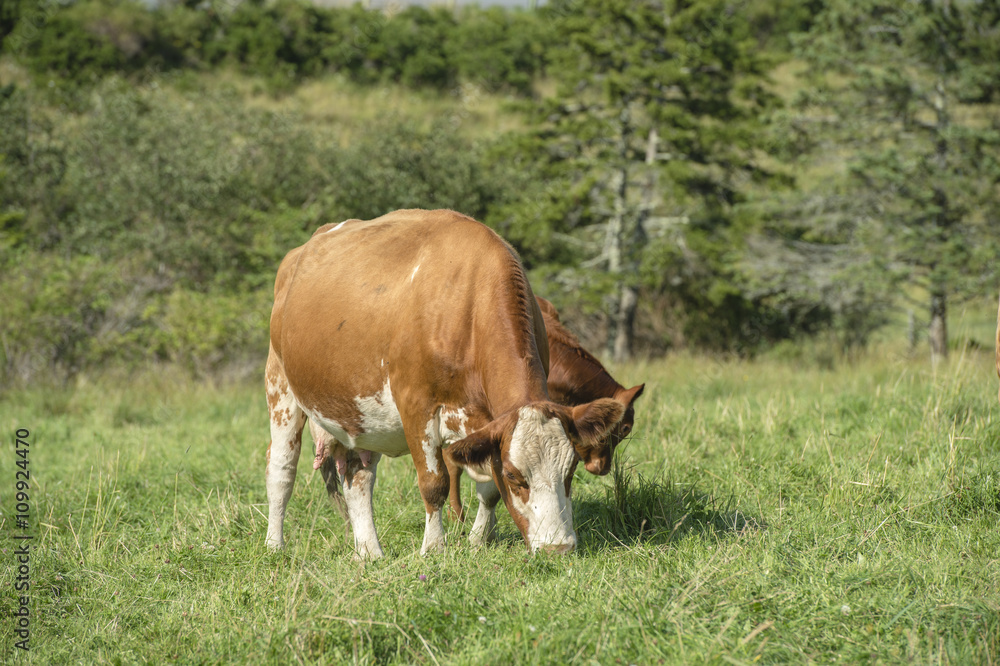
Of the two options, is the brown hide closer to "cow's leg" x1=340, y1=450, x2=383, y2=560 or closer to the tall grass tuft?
the tall grass tuft

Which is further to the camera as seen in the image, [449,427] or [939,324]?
[939,324]

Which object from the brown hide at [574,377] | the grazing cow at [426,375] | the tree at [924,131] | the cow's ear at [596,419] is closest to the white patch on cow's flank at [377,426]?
the grazing cow at [426,375]

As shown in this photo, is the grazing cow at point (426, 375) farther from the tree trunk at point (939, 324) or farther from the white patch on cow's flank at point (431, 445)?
the tree trunk at point (939, 324)

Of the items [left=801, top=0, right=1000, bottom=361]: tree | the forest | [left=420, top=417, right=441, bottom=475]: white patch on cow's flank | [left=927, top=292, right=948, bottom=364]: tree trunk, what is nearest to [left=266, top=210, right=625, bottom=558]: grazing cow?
[left=420, top=417, right=441, bottom=475]: white patch on cow's flank

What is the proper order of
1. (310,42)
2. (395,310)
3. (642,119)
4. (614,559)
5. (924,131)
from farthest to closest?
(310,42) < (642,119) < (924,131) < (395,310) < (614,559)

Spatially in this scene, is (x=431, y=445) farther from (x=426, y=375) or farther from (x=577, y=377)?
(x=577, y=377)

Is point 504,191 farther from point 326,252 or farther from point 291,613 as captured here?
point 291,613

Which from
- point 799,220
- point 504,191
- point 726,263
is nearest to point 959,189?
point 799,220

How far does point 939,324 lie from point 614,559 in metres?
12.9

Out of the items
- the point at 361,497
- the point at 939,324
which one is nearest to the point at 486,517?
the point at 361,497

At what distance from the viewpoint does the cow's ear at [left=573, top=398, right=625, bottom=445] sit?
3.56 meters

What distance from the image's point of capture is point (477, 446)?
3416 millimetres

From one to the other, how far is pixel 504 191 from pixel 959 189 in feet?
33.4

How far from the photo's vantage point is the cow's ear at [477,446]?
133 inches
